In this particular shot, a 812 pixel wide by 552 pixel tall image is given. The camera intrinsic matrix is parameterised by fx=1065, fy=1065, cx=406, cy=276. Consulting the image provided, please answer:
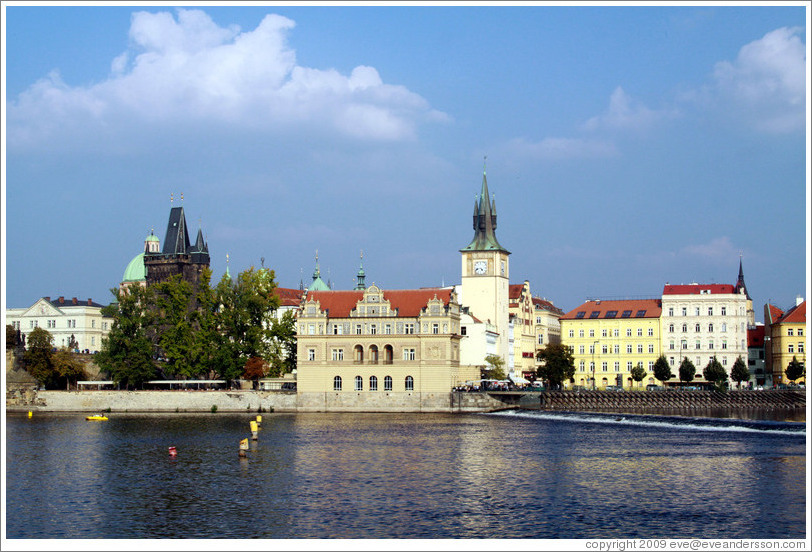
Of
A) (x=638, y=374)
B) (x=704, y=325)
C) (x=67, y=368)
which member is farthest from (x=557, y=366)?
(x=67, y=368)

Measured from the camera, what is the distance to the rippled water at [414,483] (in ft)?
113

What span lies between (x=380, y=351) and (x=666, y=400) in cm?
2757

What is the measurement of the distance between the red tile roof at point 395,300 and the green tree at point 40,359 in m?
28.6

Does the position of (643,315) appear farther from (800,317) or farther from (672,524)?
(672,524)

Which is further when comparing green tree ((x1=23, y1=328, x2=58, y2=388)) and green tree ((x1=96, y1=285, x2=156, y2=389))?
→ green tree ((x1=23, y1=328, x2=58, y2=388))

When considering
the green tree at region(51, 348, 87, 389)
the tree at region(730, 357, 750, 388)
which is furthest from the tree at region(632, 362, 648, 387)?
the green tree at region(51, 348, 87, 389)

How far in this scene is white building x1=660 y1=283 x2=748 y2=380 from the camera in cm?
12312

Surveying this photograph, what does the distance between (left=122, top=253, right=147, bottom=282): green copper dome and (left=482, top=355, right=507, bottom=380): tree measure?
263 feet

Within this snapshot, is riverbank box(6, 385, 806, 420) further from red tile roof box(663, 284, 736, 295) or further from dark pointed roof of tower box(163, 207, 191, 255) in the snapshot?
dark pointed roof of tower box(163, 207, 191, 255)

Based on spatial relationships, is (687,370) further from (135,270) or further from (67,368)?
(135,270)

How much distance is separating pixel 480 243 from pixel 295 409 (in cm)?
3582

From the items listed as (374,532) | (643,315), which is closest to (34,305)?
(643,315)

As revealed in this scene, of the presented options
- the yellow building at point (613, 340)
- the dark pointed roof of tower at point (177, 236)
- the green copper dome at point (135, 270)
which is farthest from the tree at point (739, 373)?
the green copper dome at point (135, 270)

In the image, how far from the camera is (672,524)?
34.3 metres
